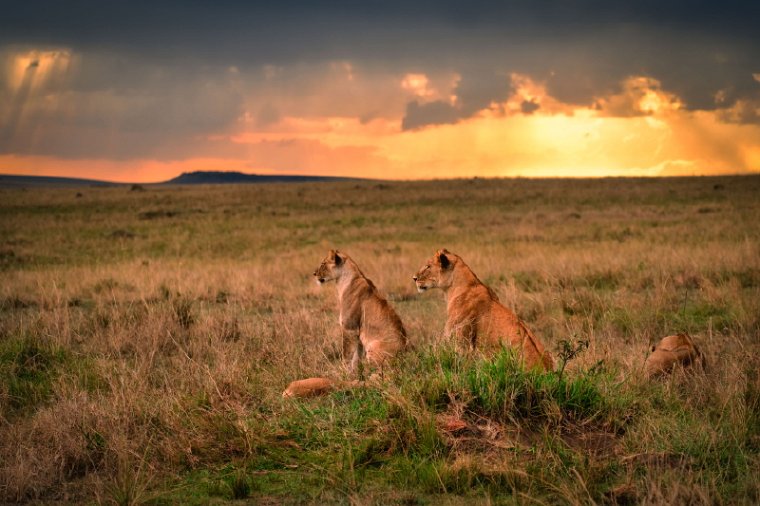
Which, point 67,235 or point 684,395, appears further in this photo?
point 67,235

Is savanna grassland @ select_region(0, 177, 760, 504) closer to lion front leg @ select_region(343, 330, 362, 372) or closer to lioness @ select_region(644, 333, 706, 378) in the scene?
lioness @ select_region(644, 333, 706, 378)

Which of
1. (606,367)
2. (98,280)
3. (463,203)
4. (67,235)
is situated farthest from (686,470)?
(463,203)

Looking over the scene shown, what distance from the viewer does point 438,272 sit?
8344 mm

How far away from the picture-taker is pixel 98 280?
54.3 ft

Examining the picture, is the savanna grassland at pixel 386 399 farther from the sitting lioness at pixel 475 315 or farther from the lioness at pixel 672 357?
the sitting lioness at pixel 475 315

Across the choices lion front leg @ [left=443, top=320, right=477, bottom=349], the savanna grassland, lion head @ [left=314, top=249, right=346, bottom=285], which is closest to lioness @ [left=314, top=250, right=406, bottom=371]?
lion head @ [left=314, top=249, right=346, bottom=285]

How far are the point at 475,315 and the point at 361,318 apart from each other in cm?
172

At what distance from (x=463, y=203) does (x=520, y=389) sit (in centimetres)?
4657

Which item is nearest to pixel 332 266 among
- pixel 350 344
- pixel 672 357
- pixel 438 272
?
pixel 350 344

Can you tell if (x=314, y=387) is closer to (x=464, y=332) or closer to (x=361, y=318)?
(x=464, y=332)

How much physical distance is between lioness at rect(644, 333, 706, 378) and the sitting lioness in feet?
4.34

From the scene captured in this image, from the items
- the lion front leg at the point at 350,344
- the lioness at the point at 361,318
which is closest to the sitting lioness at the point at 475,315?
the lioness at the point at 361,318

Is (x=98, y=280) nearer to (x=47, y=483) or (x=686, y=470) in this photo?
(x=47, y=483)

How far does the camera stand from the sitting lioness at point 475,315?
6551 millimetres
